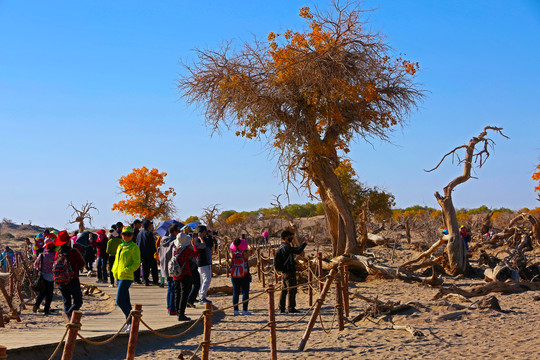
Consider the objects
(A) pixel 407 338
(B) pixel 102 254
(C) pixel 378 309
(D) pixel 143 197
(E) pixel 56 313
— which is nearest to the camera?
(A) pixel 407 338

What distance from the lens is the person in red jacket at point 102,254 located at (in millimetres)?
15891

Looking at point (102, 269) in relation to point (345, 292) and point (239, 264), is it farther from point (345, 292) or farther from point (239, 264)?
point (345, 292)

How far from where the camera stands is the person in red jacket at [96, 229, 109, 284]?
52.1 feet

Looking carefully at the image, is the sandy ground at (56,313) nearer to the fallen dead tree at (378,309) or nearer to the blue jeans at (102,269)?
the blue jeans at (102,269)

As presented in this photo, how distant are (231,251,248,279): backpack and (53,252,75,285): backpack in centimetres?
320

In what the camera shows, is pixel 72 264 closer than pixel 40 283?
Yes

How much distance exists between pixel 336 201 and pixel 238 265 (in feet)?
20.9

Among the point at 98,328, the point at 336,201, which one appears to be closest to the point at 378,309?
the point at 98,328

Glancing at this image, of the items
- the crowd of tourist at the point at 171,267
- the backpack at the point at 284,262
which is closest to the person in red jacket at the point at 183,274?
the crowd of tourist at the point at 171,267

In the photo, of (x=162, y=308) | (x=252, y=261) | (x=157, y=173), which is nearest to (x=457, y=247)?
(x=252, y=261)

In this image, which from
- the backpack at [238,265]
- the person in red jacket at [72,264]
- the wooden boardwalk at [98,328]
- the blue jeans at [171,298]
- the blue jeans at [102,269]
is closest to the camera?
the wooden boardwalk at [98,328]

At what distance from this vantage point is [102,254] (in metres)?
16.2

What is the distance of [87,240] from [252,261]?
18.7 ft

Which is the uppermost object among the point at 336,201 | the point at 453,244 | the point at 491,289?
the point at 336,201
